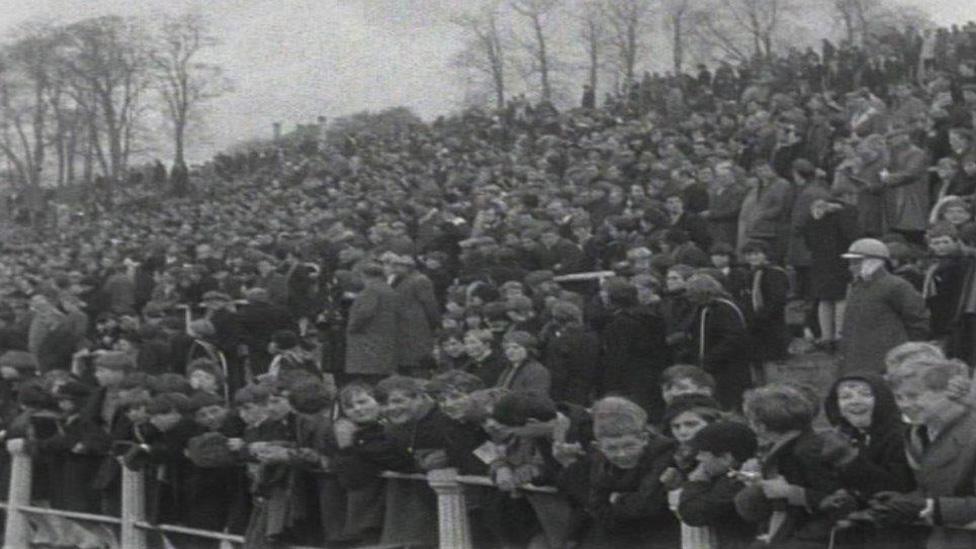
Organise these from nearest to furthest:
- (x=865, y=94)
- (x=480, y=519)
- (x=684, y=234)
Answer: (x=480, y=519), (x=684, y=234), (x=865, y=94)

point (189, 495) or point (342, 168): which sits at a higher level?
point (342, 168)

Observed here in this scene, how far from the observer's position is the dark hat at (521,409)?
8820 millimetres

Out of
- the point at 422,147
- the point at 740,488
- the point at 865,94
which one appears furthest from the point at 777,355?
the point at 422,147

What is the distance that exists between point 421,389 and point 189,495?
7.61 feet

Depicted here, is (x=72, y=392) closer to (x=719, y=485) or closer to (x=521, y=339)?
(x=521, y=339)

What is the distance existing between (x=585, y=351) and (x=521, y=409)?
4.06m

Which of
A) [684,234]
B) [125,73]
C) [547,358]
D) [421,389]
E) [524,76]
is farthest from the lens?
[125,73]

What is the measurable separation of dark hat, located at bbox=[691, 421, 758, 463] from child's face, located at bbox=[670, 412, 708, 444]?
16.5 inches

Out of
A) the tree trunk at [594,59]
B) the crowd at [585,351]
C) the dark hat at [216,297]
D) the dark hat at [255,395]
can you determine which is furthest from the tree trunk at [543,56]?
the dark hat at [255,395]

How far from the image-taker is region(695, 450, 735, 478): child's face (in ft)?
24.2

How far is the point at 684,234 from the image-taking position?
1573 centimetres

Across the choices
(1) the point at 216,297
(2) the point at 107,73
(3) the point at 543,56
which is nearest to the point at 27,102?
(2) the point at 107,73

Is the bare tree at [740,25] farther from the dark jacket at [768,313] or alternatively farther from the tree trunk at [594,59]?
the dark jacket at [768,313]

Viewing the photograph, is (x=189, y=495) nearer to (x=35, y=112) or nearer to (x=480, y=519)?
(x=480, y=519)
